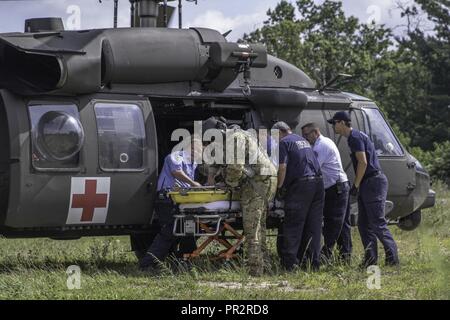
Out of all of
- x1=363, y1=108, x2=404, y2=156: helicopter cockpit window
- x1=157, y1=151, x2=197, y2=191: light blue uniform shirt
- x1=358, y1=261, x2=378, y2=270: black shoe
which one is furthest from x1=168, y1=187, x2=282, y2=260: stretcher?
x1=363, y1=108, x2=404, y2=156: helicopter cockpit window

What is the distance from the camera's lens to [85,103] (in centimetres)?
1120

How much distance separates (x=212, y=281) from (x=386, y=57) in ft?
113

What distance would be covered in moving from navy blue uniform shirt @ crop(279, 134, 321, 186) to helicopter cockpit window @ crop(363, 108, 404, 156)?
95.6 inches

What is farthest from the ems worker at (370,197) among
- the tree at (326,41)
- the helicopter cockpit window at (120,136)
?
the tree at (326,41)

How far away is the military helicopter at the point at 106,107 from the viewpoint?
10797 millimetres

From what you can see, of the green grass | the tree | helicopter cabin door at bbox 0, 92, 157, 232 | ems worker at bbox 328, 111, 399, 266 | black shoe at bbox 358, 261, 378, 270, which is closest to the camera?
the green grass

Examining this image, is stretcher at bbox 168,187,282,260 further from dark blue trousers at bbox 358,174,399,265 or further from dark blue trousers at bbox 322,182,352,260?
dark blue trousers at bbox 358,174,399,265

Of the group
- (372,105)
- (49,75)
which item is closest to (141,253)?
(49,75)

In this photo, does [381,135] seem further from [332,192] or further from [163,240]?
[163,240]

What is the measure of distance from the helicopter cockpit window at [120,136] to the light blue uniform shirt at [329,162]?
2.35 metres

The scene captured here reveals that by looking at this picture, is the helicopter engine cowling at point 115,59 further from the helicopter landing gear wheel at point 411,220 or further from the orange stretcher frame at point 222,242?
the helicopter landing gear wheel at point 411,220

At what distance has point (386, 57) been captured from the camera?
143 ft

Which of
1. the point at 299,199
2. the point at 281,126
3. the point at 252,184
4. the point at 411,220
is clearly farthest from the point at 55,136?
the point at 411,220

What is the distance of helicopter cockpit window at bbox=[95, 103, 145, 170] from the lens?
11297 millimetres
